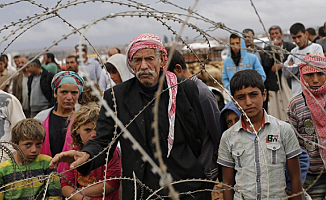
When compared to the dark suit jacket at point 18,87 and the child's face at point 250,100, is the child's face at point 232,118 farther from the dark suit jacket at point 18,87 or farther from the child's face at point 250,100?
the dark suit jacket at point 18,87

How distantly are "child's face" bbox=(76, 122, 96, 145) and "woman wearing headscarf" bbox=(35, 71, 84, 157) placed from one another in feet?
1.73

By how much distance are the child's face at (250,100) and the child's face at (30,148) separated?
1775 millimetres

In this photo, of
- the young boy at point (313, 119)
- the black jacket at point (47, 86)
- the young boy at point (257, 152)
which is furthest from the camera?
the black jacket at point (47, 86)

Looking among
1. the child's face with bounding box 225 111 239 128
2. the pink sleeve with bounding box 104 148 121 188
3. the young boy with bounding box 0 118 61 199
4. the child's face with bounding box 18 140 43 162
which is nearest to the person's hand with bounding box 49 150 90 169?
the pink sleeve with bounding box 104 148 121 188

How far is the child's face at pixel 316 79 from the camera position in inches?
136

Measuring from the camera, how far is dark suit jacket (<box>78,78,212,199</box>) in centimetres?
280

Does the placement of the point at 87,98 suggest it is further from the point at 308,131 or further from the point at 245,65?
the point at 245,65

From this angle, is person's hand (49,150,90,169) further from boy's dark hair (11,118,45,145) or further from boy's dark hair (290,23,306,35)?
boy's dark hair (290,23,306,35)

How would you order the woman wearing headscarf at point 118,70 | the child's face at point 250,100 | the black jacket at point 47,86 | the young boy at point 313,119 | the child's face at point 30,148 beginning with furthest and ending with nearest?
the black jacket at point 47,86 → the woman wearing headscarf at point 118,70 → the child's face at point 30,148 → the young boy at point 313,119 → the child's face at point 250,100

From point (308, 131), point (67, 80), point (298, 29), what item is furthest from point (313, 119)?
point (298, 29)

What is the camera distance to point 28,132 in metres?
3.56

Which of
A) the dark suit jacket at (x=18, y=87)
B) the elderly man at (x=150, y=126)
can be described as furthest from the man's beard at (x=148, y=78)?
the dark suit jacket at (x=18, y=87)

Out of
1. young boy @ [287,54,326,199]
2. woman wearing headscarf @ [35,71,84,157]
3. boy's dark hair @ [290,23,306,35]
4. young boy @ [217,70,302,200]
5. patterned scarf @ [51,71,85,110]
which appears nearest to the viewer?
young boy @ [217,70,302,200]

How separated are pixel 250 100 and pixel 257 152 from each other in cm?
39
